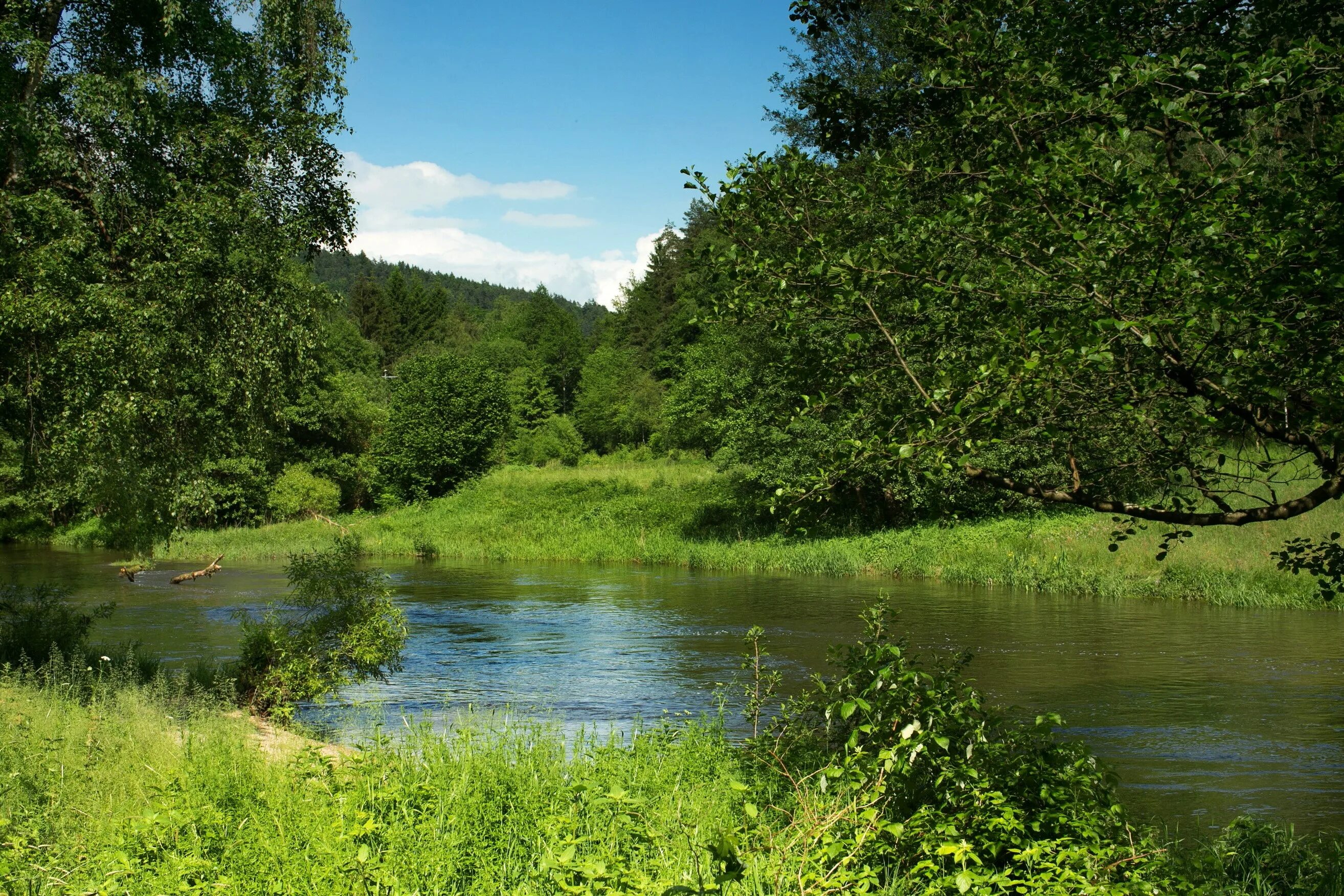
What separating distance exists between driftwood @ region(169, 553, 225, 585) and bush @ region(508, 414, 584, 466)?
36263 mm

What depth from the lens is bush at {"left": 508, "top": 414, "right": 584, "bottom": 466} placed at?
67.6m

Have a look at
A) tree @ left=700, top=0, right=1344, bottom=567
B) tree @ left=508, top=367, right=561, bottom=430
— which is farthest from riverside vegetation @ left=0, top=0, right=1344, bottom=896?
tree @ left=508, top=367, right=561, bottom=430

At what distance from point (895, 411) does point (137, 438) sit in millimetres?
9455

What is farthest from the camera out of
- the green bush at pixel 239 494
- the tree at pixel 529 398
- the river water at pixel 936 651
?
the tree at pixel 529 398

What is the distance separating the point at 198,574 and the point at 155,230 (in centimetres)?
1564

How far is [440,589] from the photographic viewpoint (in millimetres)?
27078

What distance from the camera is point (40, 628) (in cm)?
1420

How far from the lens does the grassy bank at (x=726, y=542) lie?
22.2 m

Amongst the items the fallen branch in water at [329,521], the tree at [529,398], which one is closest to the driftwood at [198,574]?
the fallen branch in water at [329,521]

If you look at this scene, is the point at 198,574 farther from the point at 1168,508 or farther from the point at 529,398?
the point at 529,398

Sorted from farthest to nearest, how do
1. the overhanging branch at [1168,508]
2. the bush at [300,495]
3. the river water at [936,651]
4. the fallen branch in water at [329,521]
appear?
1. the bush at [300,495]
2. the fallen branch in water at [329,521]
3. the river water at [936,651]
4. the overhanging branch at [1168,508]

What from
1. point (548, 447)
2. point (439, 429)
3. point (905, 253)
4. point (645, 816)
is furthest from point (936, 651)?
point (548, 447)

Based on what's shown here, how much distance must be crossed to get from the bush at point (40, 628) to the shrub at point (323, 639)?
2187 millimetres

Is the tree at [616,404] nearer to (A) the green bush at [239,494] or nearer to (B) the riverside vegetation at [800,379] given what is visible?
(A) the green bush at [239,494]
